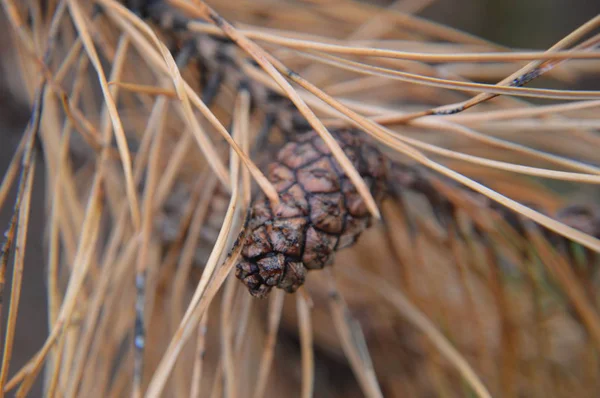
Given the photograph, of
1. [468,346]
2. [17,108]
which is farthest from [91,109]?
[468,346]

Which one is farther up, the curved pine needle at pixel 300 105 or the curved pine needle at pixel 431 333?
the curved pine needle at pixel 300 105

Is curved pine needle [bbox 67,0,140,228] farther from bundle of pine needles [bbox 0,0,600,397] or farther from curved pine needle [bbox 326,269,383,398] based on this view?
curved pine needle [bbox 326,269,383,398]

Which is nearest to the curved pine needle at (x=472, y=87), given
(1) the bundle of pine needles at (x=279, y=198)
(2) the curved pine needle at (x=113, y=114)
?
(1) the bundle of pine needles at (x=279, y=198)

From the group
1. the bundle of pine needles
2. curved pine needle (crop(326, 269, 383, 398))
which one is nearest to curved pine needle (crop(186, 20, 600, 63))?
the bundle of pine needles

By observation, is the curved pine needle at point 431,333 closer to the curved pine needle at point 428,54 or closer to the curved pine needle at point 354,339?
the curved pine needle at point 354,339

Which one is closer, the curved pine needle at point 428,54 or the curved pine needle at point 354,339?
the curved pine needle at point 428,54

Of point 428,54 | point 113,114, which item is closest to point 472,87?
point 428,54

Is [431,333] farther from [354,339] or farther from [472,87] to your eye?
[472,87]
